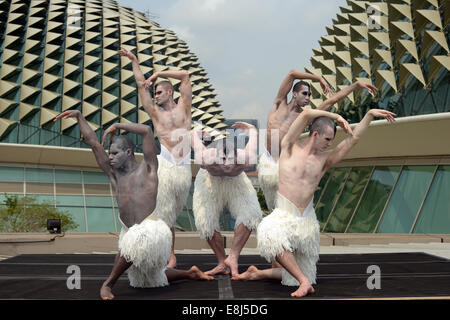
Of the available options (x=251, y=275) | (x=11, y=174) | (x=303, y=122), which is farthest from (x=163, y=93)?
(x=11, y=174)

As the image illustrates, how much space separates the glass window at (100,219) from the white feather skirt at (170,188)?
16246 mm

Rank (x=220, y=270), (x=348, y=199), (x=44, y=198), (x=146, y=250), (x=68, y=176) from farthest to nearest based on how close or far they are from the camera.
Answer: (x=68, y=176)
(x=44, y=198)
(x=348, y=199)
(x=220, y=270)
(x=146, y=250)

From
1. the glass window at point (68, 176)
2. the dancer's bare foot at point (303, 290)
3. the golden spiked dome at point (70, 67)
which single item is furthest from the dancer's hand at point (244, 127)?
the golden spiked dome at point (70, 67)

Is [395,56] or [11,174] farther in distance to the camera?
[11,174]

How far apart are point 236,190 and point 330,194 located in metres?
13.9

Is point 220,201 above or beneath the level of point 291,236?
beneath

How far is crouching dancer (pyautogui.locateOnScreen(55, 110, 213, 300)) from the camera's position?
13.3 ft

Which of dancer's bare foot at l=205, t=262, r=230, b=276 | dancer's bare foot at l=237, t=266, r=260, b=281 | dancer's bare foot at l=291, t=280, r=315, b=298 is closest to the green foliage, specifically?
dancer's bare foot at l=205, t=262, r=230, b=276

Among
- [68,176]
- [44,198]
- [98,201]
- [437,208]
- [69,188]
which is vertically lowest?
[98,201]

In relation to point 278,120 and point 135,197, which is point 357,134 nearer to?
point 278,120

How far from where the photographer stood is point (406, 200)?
48.5ft

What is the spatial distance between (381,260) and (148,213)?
3620 mm

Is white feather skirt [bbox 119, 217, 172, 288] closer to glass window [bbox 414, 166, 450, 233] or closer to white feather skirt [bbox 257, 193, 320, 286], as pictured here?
white feather skirt [bbox 257, 193, 320, 286]

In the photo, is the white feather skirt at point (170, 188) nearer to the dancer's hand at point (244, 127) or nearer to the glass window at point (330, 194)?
the dancer's hand at point (244, 127)
